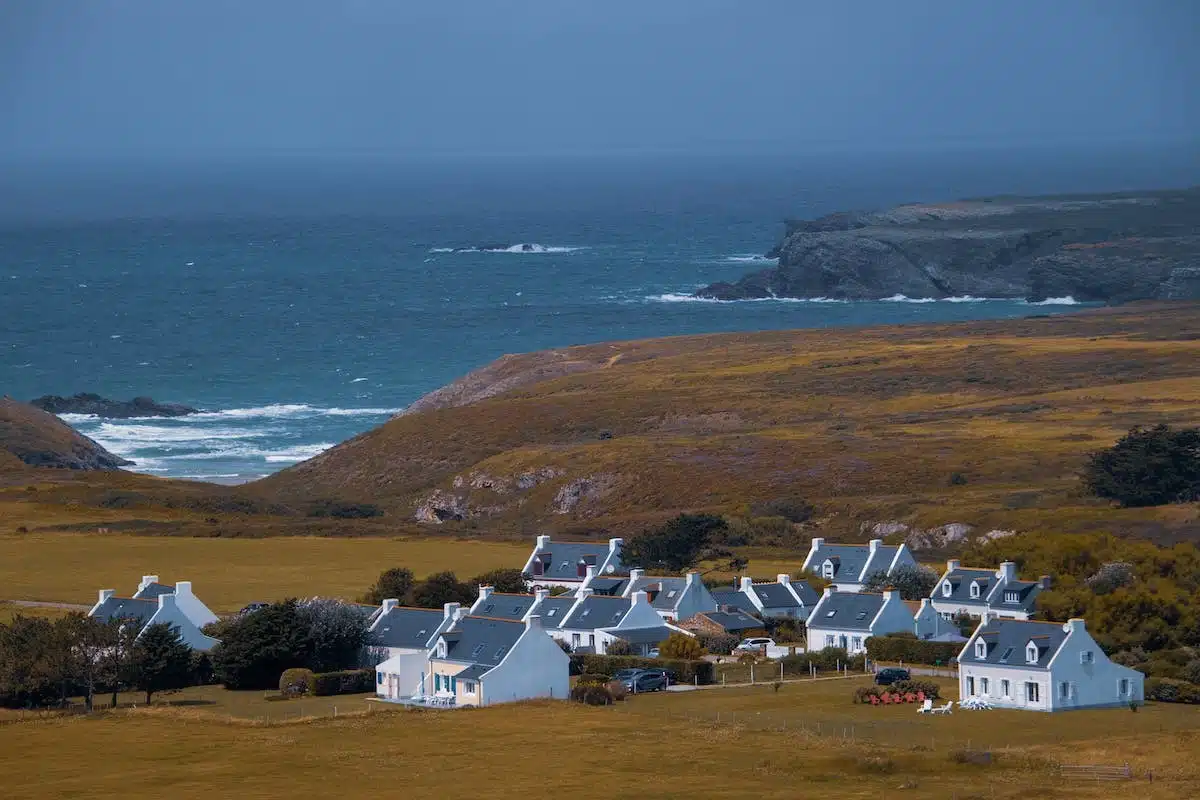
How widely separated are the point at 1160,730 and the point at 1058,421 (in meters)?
78.1

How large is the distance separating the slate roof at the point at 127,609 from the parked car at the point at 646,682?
1522cm

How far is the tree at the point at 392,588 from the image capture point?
77.1 m

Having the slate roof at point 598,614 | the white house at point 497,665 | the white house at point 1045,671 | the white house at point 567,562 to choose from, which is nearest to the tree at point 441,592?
the slate roof at point 598,614

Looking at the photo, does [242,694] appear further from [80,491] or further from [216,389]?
[216,389]

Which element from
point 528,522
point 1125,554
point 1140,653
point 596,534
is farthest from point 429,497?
point 1140,653

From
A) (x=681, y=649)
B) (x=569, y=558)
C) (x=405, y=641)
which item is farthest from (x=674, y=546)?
(x=405, y=641)

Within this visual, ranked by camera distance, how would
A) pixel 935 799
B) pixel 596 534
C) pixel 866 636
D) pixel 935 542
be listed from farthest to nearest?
pixel 596 534 < pixel 935 542 < pixel 866 636 < pixel 935 799

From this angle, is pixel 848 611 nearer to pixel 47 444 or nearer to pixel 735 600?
pixel 735 600

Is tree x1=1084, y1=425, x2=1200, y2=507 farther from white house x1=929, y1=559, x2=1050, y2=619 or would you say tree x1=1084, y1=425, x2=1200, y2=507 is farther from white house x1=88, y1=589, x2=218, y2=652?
white house x1=88, y1=589, x2=218, y2=652

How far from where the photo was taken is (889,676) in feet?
206

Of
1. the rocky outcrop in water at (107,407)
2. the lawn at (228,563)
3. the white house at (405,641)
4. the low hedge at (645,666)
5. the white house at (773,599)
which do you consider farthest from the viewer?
the rocky outcrop in water at (107,407)

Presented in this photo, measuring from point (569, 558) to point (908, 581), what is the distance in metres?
13.7

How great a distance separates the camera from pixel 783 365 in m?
165

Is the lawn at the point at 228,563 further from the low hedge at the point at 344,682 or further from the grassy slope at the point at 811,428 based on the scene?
the grassy slope at the point at 811,428
